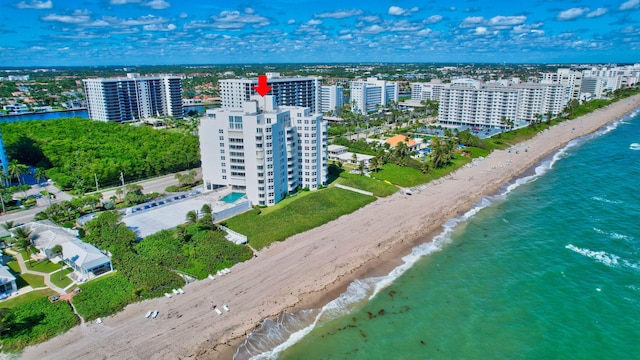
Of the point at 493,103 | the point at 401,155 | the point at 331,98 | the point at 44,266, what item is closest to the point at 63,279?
the point at 44,266

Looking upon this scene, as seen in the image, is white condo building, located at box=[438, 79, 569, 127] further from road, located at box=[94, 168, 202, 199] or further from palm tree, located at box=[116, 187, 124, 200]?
palm tree, located at box=[116, 187, 124, 200]

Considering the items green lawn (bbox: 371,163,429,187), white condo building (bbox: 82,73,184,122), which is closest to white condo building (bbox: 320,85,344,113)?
white condo building (bbox: 82,73,184,122)

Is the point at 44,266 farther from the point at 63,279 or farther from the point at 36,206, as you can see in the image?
the point at 36,206

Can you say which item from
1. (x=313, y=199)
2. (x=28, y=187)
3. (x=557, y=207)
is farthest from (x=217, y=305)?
(x=557, y=207)

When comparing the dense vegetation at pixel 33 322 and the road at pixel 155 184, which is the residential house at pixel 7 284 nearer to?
the dense vegetation at pixel 33 322

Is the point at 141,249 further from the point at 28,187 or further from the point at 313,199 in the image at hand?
the point at 28,187

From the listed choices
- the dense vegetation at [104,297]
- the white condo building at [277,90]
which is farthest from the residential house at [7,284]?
the white condo building at [277,90]
